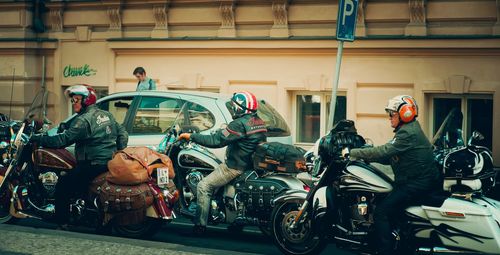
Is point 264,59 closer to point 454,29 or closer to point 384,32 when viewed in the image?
point 384,32

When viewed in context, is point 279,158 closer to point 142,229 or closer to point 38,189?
point 142,229

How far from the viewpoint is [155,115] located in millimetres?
12047

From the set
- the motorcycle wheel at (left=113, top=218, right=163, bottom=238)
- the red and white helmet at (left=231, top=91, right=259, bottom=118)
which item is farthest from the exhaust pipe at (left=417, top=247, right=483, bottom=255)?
the motorcycle wheel at (left=113, top=218, right=163, bottom=238)

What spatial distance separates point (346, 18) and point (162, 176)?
12.8 feet

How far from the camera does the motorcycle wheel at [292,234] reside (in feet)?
29.6

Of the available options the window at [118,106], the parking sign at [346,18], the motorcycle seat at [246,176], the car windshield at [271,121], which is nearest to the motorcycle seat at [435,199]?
the motorcycle seat at [246,176]

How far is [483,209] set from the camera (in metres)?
8.14

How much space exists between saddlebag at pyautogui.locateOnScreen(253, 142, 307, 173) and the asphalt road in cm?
91

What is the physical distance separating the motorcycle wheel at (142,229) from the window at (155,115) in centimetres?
199

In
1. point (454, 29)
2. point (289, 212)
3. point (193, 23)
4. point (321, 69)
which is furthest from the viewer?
point (193, 23)

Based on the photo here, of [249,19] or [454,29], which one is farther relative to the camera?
[249,19]

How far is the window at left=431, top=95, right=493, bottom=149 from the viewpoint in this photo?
15.6 m

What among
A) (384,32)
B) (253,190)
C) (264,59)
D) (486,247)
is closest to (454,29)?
(384,32)

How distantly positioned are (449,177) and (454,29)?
7.37 metres
